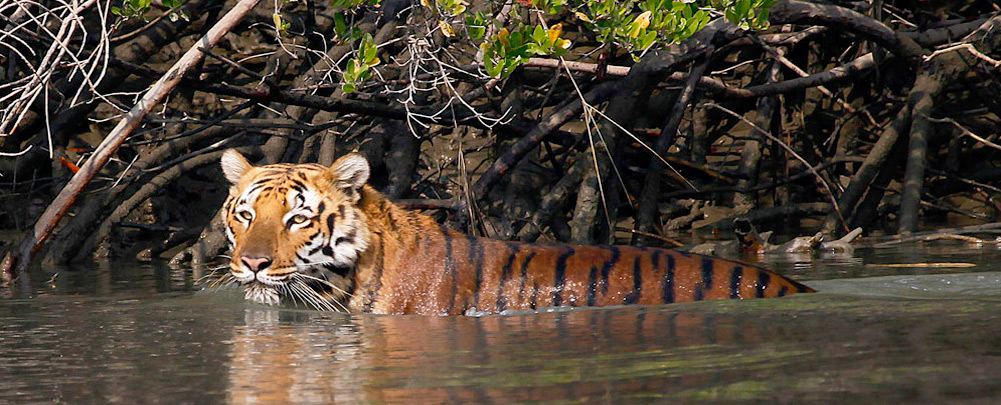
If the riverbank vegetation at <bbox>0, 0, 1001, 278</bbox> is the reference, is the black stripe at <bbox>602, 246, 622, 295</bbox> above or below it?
below

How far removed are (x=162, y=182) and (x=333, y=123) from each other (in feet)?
4.63

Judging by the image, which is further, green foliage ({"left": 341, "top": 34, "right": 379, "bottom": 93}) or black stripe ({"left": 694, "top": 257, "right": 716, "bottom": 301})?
green foliage ({"left": 341, "top": 34, "right": 379, "bottom": 93})

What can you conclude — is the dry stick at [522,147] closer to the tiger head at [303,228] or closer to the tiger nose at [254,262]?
the tiger head at [303,228]

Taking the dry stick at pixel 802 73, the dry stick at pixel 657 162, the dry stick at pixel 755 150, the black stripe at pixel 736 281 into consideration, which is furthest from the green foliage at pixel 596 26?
the dry stick at pixel 755 150

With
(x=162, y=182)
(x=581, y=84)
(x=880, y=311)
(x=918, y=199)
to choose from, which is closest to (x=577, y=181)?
(x=581, y=84)

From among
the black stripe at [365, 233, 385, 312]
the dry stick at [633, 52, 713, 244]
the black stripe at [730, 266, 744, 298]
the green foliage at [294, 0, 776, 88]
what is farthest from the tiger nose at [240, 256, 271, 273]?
the dry stick at [633, 52, 713, 244]

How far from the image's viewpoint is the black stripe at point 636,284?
5305mm

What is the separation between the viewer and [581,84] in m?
8.97

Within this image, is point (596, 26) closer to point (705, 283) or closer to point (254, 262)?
→ point (705, 283)

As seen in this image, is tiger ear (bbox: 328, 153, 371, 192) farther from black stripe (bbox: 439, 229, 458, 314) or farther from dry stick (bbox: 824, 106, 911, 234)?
dry stick (bbox: 824, 106, 911, 234)

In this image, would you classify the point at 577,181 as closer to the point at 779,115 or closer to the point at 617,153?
the point at 617,153

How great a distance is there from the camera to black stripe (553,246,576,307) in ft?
17.6

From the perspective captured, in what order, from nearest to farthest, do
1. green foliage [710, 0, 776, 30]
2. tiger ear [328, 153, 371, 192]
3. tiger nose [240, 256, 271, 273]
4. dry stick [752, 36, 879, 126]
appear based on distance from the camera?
tiger nose [240, 256, 271, 273] < tiger ear [328, 153, 371, 192] < green foliage [710, 0, 776, 30] < dry stick [752, 36, 879, 126]

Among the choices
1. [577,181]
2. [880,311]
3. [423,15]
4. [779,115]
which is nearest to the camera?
[880,311]
